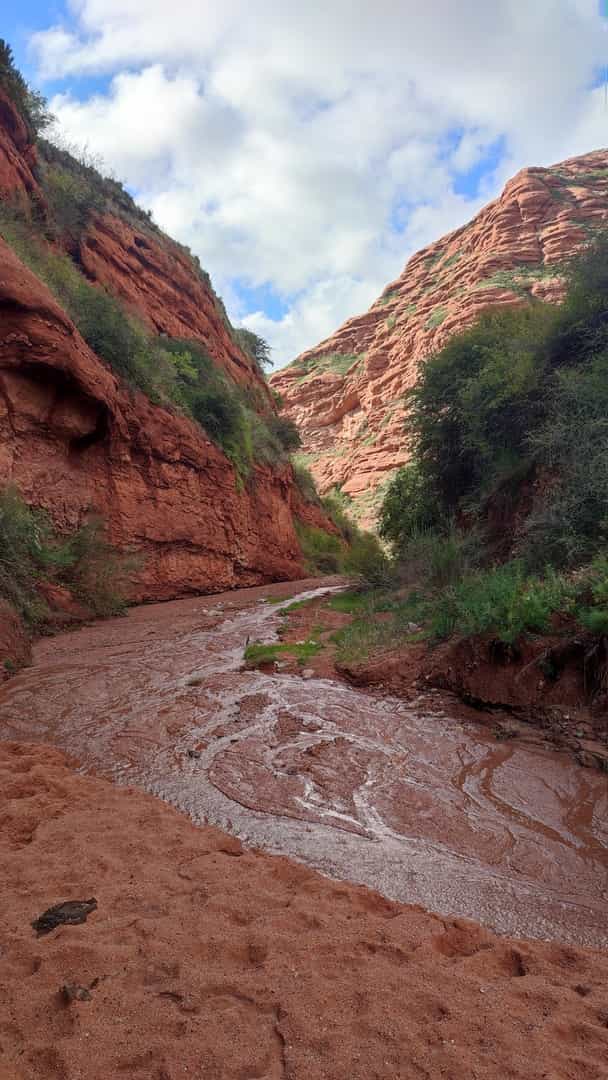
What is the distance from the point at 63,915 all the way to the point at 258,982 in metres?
0.91

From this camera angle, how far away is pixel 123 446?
15492mm

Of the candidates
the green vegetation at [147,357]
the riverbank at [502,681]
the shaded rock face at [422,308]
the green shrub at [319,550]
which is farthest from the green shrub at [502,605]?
the shaded rock face at [422,308]

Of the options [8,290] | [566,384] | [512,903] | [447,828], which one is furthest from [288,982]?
[8,290]

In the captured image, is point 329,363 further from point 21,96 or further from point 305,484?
point 21,96

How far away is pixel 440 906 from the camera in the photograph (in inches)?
111

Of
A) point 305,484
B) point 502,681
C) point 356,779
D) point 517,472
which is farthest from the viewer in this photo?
point 305,484

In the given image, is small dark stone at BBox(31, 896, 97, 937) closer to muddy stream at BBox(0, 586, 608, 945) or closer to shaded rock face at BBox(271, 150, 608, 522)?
muddy stream at BBox(0, 586, 608, 945)

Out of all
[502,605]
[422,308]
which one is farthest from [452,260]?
[502,605]

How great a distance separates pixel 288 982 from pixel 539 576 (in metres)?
6.30

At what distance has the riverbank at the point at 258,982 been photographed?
158 cm

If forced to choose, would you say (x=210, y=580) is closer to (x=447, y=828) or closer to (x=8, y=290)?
(x=8, y=290)

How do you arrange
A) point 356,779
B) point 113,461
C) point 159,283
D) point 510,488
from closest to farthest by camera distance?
point 356,779 → point 510,488 → point 113,461 → point 159,283

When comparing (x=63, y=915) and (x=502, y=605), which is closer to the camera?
(x=63, y=915)

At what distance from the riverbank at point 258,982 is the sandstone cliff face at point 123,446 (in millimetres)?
11485
